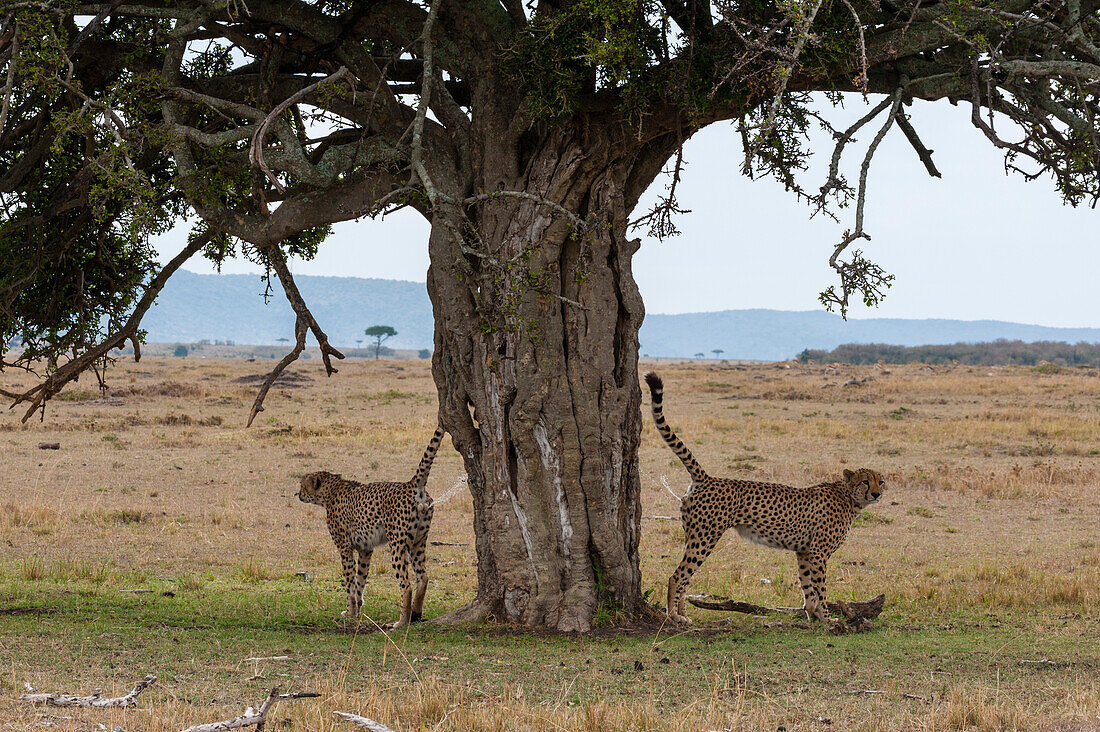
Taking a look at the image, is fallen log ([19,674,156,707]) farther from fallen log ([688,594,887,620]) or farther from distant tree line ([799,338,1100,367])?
distant tree line ([799,338,1100,367])

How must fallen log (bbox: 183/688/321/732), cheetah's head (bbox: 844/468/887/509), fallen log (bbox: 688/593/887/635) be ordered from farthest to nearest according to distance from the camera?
cheetah's head (bbox: 844/468/887/509) < fallen log (bbox: 688/593/887/635) < fallen log (bbox: 183/688/321/732)

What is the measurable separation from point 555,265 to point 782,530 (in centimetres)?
328

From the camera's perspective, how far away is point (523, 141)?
10.1 metres

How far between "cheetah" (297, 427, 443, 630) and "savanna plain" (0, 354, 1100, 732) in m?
0.36

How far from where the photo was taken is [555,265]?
31.4 feet

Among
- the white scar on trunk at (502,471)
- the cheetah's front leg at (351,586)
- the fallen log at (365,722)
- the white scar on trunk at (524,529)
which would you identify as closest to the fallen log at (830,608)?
the white scar on trunk at (524,529)

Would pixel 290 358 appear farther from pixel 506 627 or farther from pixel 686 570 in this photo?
pixel 686 570

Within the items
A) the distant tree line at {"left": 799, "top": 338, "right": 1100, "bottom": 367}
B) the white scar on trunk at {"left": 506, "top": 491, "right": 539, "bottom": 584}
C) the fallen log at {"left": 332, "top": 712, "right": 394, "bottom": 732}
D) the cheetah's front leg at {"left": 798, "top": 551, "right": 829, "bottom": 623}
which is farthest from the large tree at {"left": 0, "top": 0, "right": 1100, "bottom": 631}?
the distant tree line at {"left": 799, "top": 338, "right": 1100, "bottom": 367}

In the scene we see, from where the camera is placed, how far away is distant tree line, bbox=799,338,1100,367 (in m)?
110

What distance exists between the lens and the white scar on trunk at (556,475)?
374 inches

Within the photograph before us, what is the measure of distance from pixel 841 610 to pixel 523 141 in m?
5.07

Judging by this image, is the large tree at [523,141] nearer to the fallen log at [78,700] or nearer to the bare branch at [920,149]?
the bare branch at [920,149]

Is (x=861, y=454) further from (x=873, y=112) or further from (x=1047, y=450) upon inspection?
(x=873, y=112)

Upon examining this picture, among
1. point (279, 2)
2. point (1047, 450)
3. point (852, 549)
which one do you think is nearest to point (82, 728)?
point (279, 2)
